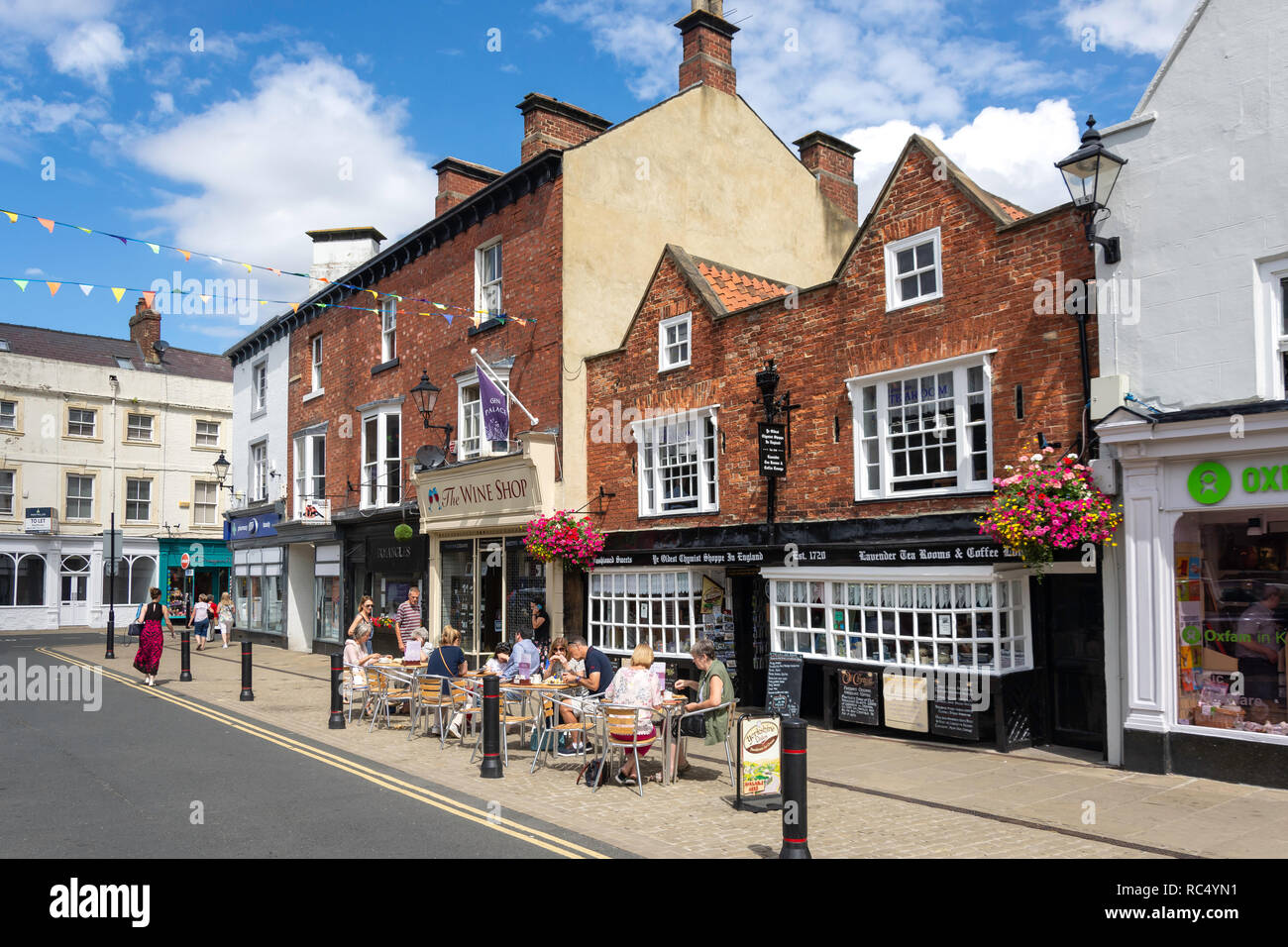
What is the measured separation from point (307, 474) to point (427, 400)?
8.52 metres

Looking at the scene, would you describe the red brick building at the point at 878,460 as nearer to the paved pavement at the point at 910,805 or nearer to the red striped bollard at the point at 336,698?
the paved pavement at the point at 910,805

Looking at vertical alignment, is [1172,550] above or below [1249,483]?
below

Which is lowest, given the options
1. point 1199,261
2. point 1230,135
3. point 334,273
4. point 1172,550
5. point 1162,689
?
point 1162,689

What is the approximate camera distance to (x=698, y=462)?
52.4ft

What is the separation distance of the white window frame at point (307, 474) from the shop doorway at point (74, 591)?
2016cm

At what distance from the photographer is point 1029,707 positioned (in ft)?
38.0

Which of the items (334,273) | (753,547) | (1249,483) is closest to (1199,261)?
(1249,483)

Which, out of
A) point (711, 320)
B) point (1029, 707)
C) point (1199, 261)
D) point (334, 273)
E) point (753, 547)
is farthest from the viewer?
point (334, 273)

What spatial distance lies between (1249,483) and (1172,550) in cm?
98

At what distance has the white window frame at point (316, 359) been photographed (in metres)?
28.1

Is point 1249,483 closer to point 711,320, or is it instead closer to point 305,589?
point 711,320

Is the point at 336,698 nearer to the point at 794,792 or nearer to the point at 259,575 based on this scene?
the point at 794,792

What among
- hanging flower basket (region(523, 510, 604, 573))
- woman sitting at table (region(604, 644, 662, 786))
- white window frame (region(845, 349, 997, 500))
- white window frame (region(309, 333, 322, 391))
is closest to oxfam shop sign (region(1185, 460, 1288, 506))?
white window frame (region(845, 349, 997, 500))

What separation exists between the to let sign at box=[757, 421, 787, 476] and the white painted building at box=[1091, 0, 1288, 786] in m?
4.69
